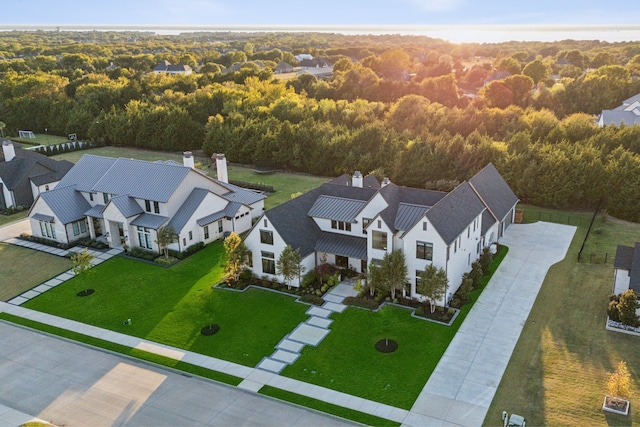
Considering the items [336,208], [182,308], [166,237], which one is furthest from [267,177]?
[182,308]

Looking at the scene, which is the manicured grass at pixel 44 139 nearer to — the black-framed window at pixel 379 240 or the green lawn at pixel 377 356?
the black-framed window at pixel 379 240

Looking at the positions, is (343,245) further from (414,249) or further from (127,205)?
(127,205)

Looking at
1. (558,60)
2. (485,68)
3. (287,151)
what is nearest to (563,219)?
(287,151)

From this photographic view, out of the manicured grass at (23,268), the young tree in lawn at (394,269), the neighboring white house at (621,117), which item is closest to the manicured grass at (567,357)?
the young tree in lawn at (394,269)

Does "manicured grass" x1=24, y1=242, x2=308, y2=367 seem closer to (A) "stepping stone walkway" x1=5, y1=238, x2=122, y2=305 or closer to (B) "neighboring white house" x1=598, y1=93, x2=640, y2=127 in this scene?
(A) "stepping stone walkway" x1=5, y1=238, x2=122, y2=305

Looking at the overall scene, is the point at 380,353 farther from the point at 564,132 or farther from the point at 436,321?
the point at 564,132

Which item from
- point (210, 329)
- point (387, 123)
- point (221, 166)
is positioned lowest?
point (210, 329)

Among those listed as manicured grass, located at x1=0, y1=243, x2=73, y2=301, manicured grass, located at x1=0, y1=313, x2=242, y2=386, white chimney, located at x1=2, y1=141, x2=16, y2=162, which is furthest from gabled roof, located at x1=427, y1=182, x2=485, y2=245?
white chimney, located at x1=2, y1=141, x2=16, y2=162
